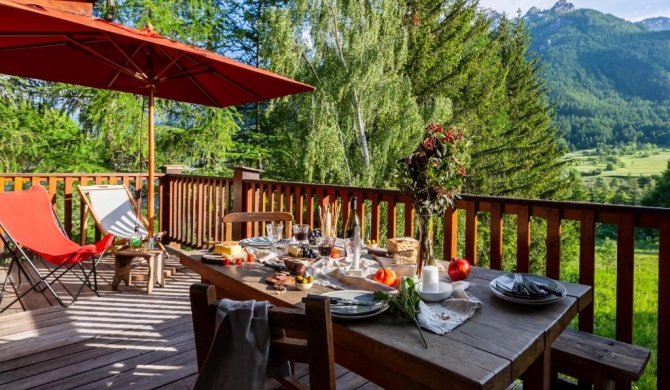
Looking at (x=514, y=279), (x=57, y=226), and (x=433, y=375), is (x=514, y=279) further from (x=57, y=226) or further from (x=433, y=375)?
(x=57, y=226)

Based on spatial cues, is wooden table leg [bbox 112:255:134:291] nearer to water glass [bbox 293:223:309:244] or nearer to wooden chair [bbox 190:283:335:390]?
water glass [bbox 293:223:309:244]

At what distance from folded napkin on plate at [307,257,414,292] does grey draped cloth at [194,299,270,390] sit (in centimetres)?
67

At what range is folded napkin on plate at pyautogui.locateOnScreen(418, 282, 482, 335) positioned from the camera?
1.29 metres

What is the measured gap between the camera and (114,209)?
4.91 meters

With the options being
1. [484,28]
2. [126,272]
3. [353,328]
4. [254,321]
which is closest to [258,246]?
[353,328]

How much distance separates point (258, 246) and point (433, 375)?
4.85 feet

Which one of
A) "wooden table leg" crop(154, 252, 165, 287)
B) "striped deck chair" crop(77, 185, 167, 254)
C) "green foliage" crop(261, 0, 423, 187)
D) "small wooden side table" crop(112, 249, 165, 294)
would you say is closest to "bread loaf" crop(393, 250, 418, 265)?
"small wooden side table" crop(112, 249, 165, 294)

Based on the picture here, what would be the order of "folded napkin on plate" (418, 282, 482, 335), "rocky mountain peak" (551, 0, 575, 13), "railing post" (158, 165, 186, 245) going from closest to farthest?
1. "folded napkin on plate" (418, 282, 482, 335)
2. "railing post" (158, 165, 186, 245)
3. "rocky mountain peak" (551, 0, 575, 13)

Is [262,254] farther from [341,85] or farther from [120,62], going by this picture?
[341,85]

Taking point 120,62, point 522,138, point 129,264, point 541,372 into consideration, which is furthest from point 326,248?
point 522,138

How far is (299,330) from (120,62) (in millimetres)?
3870

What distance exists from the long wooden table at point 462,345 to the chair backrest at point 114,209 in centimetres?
374

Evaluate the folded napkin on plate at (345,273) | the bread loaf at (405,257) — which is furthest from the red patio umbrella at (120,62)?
the bread loaf at (405,257)

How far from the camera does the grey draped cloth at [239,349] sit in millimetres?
1016
